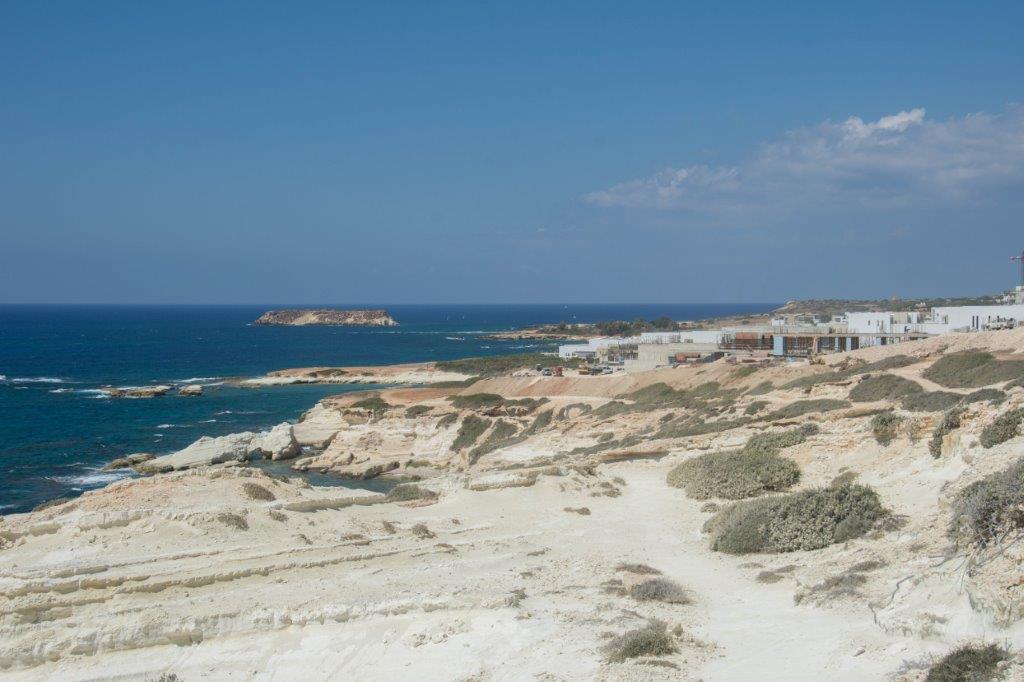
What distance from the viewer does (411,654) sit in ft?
39.1

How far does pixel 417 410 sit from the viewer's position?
5062 cm

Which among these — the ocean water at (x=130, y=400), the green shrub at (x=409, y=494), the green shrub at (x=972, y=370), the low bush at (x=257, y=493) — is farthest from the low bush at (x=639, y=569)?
the ocean water at (x=130, y=400)

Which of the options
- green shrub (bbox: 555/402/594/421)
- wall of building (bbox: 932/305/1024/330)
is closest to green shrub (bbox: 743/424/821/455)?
green shrub (bbox: 555/402/594/421)

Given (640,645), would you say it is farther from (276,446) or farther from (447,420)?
(276,446)

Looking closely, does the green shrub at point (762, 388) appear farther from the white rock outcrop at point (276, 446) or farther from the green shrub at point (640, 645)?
the green shrub at point (640, 645)

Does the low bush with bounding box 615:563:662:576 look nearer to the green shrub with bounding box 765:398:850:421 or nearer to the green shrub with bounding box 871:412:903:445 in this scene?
the green shrub with bounding box 871:412:903:445

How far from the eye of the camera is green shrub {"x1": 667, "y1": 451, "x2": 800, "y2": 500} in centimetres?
2147

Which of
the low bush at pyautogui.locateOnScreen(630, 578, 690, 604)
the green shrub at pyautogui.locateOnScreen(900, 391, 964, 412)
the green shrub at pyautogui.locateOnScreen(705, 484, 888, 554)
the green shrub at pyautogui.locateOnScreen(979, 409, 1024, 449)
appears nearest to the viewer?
the low bush at pyautogui.locateOnScreen(630, 578, 690, 604)

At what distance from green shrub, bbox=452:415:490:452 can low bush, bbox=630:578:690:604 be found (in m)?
30.4

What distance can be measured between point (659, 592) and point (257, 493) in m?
11.7

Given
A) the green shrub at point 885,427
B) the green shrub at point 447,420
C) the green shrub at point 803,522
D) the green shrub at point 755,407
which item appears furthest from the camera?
the green shrub at point 447,420

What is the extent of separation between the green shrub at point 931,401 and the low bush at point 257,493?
762 inches

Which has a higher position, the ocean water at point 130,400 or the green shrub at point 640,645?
the green shrub at point 640,645

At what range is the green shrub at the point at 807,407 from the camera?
29.1 metres
